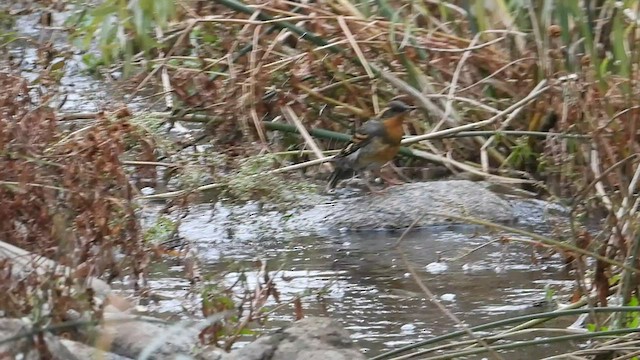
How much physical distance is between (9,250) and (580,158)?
3237 millimetres

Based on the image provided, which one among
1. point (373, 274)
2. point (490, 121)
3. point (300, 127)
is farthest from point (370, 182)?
point (373, 274)

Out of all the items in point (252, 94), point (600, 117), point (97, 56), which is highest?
point (600, 117)

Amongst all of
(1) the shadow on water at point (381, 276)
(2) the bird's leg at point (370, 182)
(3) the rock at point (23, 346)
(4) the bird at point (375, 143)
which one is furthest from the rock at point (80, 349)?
(2) the bird's leg at point (370, 182)

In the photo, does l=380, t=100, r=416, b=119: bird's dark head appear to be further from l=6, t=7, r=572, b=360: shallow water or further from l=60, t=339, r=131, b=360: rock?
l=60, t=339, r=131, b=360: rock

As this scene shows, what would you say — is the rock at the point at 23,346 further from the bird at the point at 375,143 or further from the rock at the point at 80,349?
the bird at the point at 375,143

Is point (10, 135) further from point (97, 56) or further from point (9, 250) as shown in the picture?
point (97, 56)

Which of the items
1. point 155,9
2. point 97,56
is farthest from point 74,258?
point 97,56

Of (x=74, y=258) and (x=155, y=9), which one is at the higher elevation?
(x=155, y=9)

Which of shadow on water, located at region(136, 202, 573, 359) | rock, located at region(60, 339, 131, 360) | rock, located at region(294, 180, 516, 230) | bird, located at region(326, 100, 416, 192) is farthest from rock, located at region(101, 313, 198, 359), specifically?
rock, located at region(294, 180, 516, 230)

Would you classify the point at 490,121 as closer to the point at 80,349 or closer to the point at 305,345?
the point at 305,345

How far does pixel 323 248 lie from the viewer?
6.28 m

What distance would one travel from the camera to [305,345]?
11.6 feet

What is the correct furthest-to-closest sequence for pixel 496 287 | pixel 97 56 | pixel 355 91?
pixel 97 56 → pixel 355 91 → pixel 496 287

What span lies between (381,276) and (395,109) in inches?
56.0
